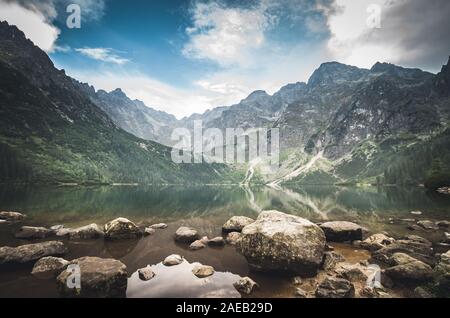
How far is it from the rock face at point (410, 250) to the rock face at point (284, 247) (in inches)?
251

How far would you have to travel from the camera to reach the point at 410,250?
24.8 meters

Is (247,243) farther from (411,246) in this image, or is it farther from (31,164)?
(31,164)

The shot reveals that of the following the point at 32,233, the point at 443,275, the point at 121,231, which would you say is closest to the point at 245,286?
the point at 443,275

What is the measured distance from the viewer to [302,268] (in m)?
19.4

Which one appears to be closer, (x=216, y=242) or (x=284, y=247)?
(x=284, y=247)

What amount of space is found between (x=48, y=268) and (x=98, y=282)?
6623 mm

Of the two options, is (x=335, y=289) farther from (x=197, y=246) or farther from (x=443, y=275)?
(x=197, y=246)

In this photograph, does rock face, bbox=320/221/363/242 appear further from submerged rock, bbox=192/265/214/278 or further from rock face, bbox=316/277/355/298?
submerged rock, bbox=192/265/214/278

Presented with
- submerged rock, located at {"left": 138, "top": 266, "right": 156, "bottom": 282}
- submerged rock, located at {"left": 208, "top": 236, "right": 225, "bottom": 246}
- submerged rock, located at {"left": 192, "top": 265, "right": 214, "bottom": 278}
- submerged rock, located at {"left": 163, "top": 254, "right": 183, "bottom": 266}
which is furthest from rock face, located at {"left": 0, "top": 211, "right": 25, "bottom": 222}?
submerged rock, located at {"left": 192, "top": 265, "right": 214, "bottom": 278}

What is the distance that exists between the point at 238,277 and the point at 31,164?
228700 millimetres

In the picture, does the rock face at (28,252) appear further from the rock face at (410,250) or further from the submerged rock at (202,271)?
the rock face at (410,250)

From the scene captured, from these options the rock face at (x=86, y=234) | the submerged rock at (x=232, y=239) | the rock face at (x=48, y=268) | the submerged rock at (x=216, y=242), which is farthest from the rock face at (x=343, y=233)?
the rock face at (x=86, y=234)

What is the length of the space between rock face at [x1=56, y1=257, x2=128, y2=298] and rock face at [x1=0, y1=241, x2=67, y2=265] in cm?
684
